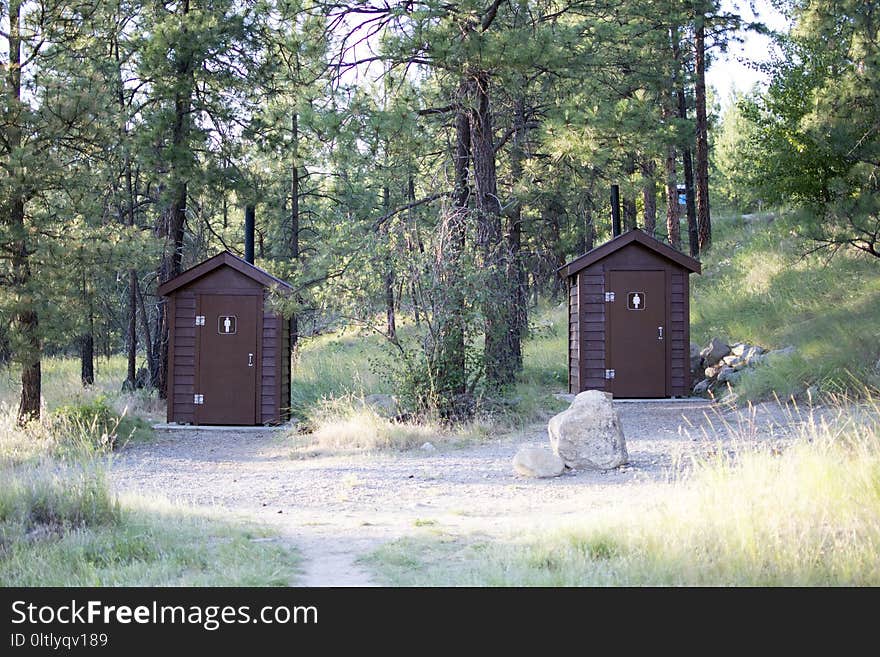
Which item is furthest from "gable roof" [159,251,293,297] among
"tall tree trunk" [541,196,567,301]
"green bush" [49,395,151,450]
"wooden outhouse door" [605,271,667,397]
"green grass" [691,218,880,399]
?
"green grass" [691,218,880,399]

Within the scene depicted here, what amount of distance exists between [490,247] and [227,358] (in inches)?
179

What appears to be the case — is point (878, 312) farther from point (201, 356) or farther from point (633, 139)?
point (201, 356)

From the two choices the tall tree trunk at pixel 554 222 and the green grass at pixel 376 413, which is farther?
the tall tree trunk at pixel 554 222

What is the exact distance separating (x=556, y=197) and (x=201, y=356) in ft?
27.0

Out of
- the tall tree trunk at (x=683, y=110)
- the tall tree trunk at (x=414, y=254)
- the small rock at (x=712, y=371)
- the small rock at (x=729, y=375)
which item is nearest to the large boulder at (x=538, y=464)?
the tall tree trunk at (x=414, y=254)

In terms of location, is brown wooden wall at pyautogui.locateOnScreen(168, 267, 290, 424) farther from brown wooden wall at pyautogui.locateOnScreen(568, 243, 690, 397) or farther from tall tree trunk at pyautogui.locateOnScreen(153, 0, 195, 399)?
brown wooden wall at pyautogui.locateOnScreen(568, 243, 690, 397)

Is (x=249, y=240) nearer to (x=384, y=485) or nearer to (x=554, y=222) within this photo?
(x=554, y=222)

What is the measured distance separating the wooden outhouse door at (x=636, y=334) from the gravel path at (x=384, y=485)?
1.88 m

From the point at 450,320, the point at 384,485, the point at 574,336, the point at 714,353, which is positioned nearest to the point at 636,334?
the point at 574,336

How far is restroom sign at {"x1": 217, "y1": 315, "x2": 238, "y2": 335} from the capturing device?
1441cm

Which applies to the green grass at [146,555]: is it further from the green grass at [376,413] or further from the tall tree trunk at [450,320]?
the tall tree trunk at [450,320]

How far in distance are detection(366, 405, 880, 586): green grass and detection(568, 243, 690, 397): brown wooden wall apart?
344 inches

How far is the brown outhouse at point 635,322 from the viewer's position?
1487 centimetres
